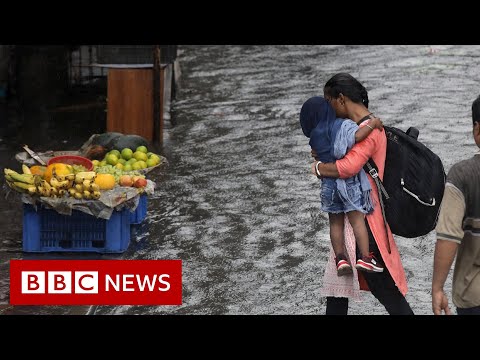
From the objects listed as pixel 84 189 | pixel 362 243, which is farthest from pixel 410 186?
pixel 84 189

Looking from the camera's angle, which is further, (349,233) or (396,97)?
(396,97)

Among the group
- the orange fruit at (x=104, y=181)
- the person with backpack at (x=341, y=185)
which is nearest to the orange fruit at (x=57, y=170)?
the orange fruit at (x=104, y=181)

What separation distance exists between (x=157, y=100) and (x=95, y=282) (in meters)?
5.57

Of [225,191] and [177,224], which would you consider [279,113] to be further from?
[177,224]

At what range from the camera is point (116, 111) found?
14.6 meters

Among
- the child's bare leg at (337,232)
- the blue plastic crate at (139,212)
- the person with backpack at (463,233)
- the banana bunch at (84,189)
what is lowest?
the blue plastic crate at (139,212)

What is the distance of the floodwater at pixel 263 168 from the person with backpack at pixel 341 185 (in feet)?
6.82

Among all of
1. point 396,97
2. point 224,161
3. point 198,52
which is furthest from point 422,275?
point 198,52

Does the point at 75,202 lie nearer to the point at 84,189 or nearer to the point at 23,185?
the point at 84,189

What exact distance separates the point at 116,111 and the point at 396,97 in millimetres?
4640

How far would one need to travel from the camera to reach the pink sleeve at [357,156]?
6.52 metres

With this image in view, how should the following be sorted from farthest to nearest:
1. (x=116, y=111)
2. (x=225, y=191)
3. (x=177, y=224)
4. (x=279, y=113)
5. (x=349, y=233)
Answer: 1. (x=279, y=113)
2. (x=116, y=111)
3. (x=225, y=191)
4. (x=177, y=224)
5. (x=349, y=233)

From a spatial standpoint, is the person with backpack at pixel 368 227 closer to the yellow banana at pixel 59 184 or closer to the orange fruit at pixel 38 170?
the yellow banana at pixel 59 184

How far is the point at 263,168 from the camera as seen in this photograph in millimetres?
13234
